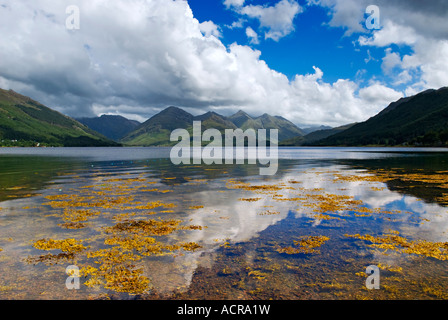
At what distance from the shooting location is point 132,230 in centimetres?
2044

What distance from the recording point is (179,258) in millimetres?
15203

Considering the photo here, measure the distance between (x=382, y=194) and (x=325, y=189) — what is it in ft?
24.8

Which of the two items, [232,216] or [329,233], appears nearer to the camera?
[329,233]
